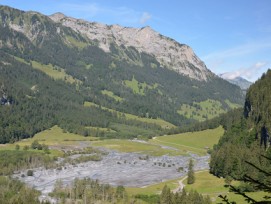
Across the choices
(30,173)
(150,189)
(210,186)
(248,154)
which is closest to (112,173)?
(30,173)

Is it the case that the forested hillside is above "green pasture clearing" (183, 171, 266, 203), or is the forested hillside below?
above

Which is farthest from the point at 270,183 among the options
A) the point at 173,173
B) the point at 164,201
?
the point at 173,173

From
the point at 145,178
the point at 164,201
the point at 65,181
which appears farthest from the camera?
the point at 145,178

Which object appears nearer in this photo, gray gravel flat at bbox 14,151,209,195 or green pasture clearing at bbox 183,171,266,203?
green pasture clearing at bbox 183,171,266,203

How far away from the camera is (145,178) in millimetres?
160625

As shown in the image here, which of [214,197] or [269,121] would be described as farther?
[269,121]

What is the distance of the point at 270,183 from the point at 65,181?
145816 mm

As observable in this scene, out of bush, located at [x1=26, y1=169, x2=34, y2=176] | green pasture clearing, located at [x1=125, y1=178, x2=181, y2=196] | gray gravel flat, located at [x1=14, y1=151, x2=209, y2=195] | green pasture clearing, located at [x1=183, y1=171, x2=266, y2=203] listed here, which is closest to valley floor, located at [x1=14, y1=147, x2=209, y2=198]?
gray gravel flat, located at [x1=14, y1=151, x2=209, y2=195]

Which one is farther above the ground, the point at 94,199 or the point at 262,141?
the point at 262,141

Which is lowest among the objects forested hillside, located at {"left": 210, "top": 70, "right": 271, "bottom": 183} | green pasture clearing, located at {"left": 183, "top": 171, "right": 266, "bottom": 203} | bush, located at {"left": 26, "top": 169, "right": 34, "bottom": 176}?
bush, located at {"left": 26, "top": 169, "right": 34, "bottom": 176}

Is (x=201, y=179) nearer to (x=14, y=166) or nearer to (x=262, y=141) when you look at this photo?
(x=262, y=141)

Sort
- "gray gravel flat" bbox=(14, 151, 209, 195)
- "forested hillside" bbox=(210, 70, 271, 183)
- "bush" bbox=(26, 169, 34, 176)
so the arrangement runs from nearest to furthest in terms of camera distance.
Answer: "forested hillside" bbox=(210, 70, 271, 183) < "gray gravel flat" bbox=(14, 151, 209, 195) < "bush" bbox=(26, 169, 34, 176)

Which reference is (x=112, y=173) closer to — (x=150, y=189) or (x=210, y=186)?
(x=150, y=189)

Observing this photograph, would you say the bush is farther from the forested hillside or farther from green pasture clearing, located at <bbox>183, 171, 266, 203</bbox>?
the forested hillside
